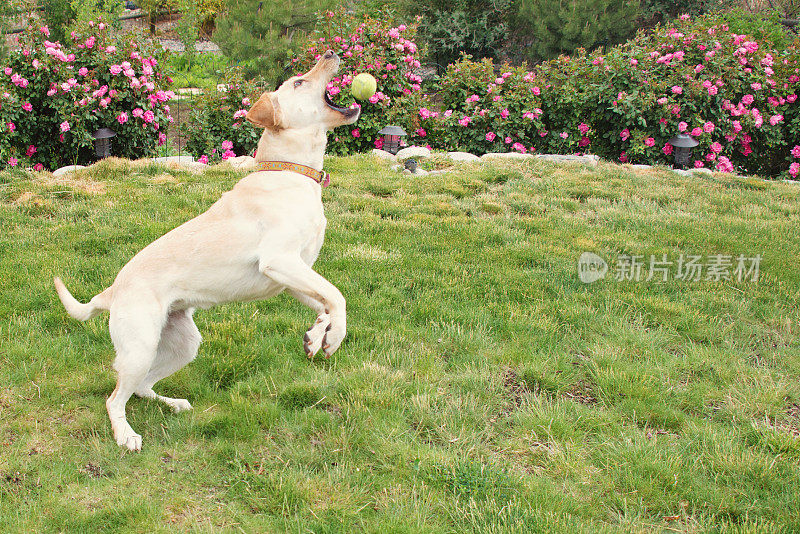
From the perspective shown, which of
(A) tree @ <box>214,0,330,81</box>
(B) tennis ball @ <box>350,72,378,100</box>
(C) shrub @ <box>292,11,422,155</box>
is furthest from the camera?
(A) tree @ <box>214,0,330,81</box>

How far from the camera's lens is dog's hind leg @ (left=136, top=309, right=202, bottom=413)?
11.4 ft

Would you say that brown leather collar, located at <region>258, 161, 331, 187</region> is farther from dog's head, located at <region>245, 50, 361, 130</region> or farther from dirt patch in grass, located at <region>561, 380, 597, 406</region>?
dirt patch in grass, located at <region>561, 380, 597, 406</region>

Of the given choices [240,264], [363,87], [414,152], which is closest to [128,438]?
[240,264]

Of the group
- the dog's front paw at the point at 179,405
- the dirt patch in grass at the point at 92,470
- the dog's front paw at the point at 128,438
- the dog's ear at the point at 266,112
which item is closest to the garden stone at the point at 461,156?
the dog's ear at the point at 266,112

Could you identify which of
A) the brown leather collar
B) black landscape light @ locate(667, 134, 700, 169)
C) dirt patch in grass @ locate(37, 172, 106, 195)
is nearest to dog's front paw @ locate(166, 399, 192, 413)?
the brown leather collar

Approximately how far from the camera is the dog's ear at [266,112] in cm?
342

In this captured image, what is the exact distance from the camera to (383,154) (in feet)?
30.9

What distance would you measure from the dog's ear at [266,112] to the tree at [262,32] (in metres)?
11.7

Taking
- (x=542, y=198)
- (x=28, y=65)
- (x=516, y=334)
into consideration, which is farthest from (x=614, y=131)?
(x=28, y=65)

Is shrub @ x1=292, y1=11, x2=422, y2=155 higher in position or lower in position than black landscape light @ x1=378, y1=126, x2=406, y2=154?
higher

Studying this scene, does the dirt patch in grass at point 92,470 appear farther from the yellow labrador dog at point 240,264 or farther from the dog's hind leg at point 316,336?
the dog's hind leg at point 316,336

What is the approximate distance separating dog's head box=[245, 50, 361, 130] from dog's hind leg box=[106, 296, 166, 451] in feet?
3.63

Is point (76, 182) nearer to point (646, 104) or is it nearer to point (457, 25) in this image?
point (646, 104)

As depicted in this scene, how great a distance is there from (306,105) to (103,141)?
6058 millimetres
